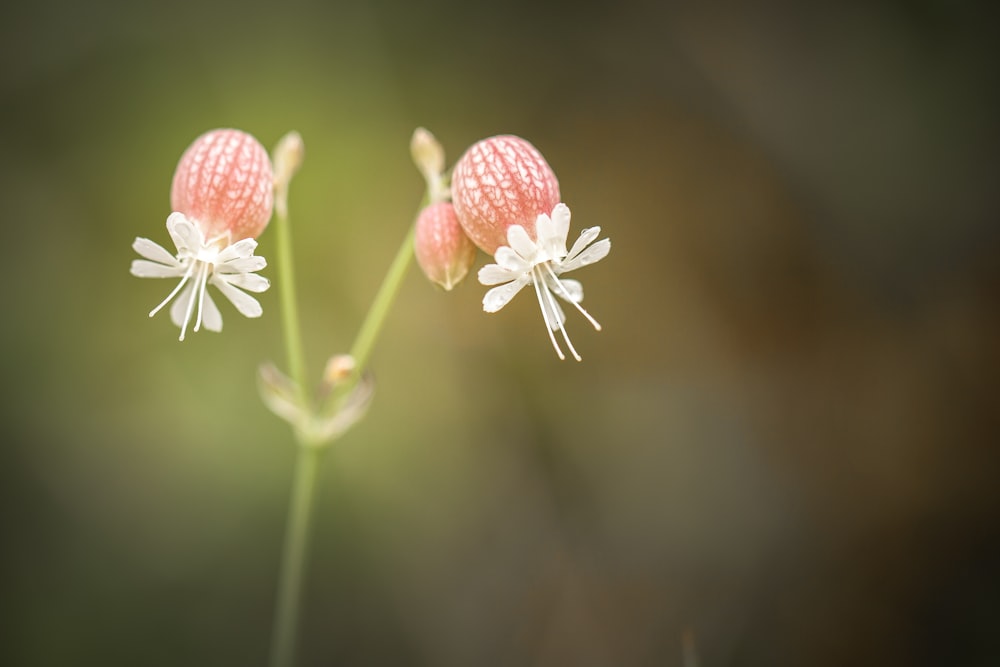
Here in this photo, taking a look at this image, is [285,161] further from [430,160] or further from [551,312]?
[551,312]

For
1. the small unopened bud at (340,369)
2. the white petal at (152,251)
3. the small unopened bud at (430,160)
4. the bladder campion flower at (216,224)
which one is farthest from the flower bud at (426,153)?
the white petal at (152,251)

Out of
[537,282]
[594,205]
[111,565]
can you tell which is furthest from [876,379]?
[111,565]

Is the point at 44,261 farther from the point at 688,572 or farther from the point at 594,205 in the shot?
the point at 688,572

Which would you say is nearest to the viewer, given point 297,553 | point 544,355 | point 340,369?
point 340,369

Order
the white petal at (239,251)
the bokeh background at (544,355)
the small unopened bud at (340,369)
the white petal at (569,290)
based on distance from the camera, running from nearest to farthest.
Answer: the white petal at (239,251), the white petal at (569,290), the small unopened bud at (340,369), the bokeh background at (544,355)

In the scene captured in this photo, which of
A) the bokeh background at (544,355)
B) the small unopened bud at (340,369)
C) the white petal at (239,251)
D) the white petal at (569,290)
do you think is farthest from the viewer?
the bokeh background at (544,355)

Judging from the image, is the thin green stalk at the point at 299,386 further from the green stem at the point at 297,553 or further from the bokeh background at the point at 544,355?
the bokeh background at the point at 544,355

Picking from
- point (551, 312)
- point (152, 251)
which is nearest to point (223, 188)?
point (152, 251)

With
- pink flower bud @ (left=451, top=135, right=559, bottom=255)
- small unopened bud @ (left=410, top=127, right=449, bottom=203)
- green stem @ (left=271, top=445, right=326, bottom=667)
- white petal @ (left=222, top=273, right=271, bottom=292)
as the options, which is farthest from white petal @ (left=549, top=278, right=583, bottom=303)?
green stem @ (left=271, top=445, right=326, bottom=667)
